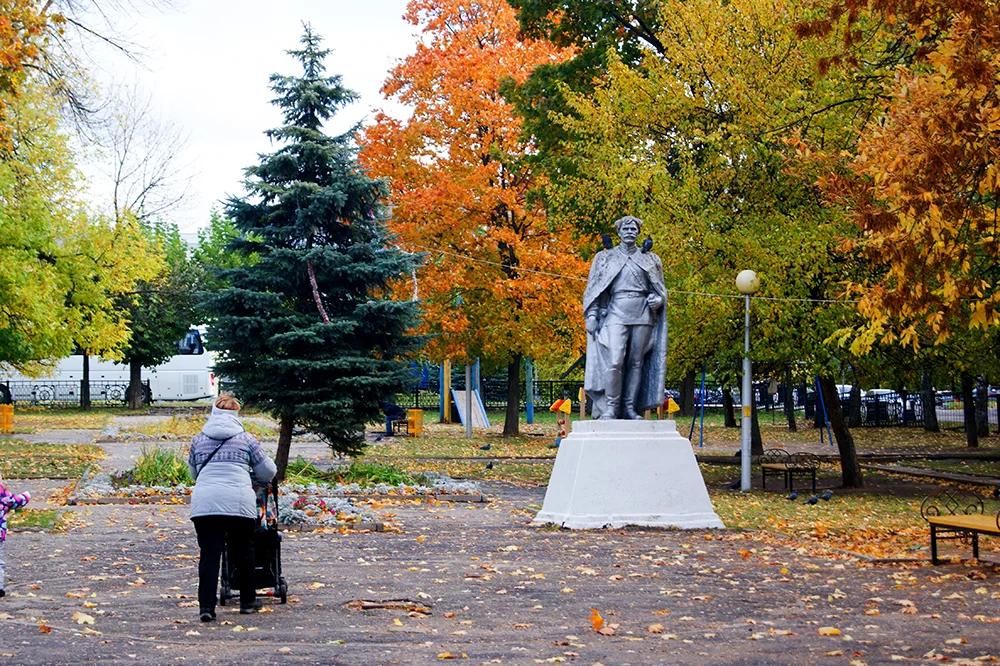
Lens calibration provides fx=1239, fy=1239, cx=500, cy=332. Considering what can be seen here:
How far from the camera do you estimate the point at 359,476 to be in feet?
62.4

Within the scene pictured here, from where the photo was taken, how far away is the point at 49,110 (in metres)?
29.5

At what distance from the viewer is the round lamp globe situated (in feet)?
59.7

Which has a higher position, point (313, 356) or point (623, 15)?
point (623, 15)

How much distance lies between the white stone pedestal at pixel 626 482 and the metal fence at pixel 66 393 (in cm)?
4399

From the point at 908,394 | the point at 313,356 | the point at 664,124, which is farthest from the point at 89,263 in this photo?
the point at 908,394

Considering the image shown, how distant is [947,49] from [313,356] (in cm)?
1211

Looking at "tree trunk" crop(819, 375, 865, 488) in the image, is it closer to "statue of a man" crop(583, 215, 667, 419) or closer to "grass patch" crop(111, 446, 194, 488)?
"statue of a man" crop(583, 215, 667, 419)

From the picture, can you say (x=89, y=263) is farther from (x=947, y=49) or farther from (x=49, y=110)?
(x=947, y=49)

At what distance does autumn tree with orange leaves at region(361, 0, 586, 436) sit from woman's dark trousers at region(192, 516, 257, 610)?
2162 centimetres

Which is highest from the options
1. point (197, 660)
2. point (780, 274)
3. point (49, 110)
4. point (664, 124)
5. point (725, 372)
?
point (49, 110)

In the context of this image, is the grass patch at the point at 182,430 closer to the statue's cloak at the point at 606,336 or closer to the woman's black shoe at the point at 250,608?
the statue's cloak at the point at 606,336

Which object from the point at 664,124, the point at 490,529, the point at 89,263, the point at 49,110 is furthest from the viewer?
the point at 89,263

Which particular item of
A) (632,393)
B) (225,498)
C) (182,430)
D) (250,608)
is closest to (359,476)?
(632,393)

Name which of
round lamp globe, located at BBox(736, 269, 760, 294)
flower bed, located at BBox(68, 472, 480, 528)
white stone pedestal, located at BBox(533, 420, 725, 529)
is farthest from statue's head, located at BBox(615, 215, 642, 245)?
flower bed, located at BBox(68, 472, 480, 528)
